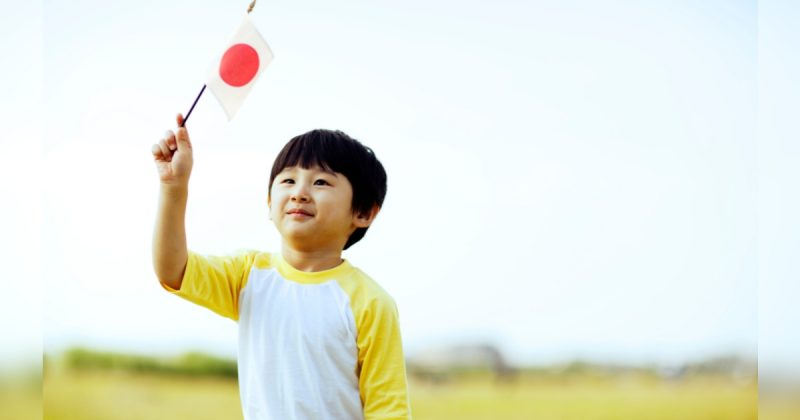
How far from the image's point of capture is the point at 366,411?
1.46 metres

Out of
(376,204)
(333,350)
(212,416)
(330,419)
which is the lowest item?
(212,416)

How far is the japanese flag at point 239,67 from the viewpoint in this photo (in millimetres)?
1523

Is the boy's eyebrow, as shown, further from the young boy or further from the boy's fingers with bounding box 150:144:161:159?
the boy's fingers with bounding box 150:144:161:159

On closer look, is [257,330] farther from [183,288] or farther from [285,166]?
[285,166]

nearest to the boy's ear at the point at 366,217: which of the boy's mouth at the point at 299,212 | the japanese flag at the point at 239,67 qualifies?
the boy's mouth at the point at 299,212

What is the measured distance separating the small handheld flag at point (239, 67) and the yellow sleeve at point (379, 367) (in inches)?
16.8

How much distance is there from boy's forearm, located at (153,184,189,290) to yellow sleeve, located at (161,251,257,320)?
29 millimetres

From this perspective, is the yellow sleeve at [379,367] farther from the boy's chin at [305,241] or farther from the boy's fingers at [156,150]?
the boy's fingers at [156,150]

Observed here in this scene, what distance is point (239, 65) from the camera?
1538 millimetres

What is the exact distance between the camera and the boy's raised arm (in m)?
1.38

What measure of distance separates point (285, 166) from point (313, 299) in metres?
0.25

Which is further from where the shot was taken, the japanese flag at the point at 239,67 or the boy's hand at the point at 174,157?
the japanese flag at the point at 239,67

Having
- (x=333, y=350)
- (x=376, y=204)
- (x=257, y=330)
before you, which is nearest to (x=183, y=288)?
(x=257, y=330)

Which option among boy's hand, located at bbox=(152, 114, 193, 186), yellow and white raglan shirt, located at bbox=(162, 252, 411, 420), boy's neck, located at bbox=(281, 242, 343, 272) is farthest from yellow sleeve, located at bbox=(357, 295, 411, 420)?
boy's hand, located at bbox=(152, 114, 193, 186)
